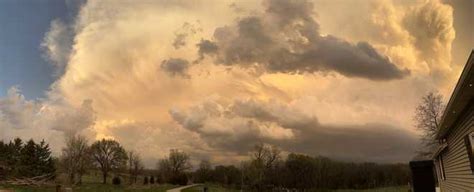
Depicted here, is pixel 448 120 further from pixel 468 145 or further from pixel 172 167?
pixel 172 167

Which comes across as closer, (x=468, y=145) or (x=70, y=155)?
(x=468, y=145)

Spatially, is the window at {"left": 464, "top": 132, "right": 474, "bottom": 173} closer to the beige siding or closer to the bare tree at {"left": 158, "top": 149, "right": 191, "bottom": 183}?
the beige siding

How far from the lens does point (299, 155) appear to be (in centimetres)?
9394

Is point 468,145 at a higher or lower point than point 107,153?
lower

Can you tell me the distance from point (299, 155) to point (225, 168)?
16805mm

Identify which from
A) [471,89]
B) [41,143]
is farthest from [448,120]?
[41,143]

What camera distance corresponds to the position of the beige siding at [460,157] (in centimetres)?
1177

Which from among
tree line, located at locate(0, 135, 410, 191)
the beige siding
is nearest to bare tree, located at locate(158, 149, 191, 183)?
tree line, located at locate(0, 135, 410, 191)

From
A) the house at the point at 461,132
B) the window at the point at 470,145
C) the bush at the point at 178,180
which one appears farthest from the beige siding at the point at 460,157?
the bush at the point at 178,180

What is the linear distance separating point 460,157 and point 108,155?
224ft

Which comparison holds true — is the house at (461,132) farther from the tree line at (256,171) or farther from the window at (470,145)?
the tree line at (256,171)

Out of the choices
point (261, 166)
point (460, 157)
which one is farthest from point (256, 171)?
point (460, 157)

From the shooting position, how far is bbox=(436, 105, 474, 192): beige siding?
11773 millimetres

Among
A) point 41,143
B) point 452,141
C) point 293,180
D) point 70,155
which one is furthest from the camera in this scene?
point 293,180
